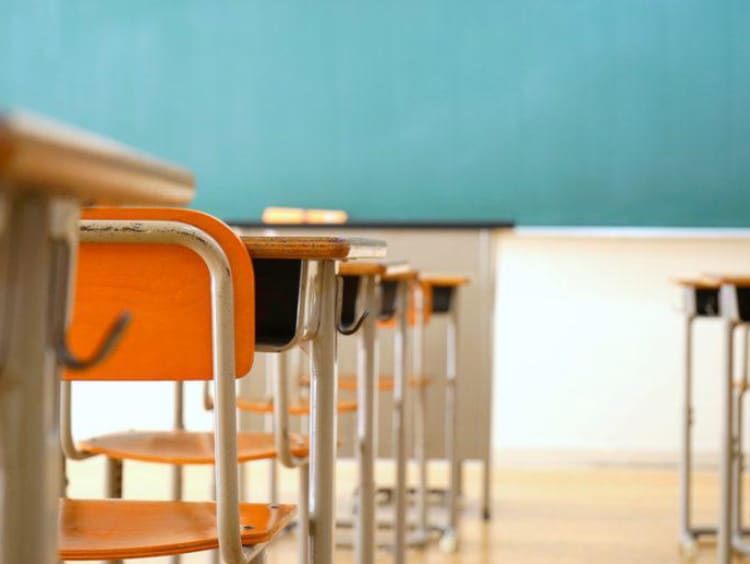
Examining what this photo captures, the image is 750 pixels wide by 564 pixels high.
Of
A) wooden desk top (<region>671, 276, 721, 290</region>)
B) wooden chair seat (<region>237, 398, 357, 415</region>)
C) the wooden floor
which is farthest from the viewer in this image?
the wooden floor

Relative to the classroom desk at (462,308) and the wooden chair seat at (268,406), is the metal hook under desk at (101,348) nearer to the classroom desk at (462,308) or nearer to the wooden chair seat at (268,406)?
the wooden chair seat at (268,406)

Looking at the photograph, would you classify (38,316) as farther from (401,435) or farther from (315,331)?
(401,435)

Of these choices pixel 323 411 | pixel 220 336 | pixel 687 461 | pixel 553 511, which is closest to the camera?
pixel 220 336

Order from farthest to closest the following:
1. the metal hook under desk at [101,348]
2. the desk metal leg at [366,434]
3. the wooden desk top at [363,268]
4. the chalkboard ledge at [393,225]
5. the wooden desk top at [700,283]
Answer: the chalkboard ledge at [393,225], the wooden desk top at [700,283], the desk metal leg at [366,434], the wooden desk top at [363,268], the metal hook under desk at [101,348]

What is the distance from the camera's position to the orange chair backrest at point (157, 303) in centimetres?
144

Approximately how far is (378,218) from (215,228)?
435 centimetres

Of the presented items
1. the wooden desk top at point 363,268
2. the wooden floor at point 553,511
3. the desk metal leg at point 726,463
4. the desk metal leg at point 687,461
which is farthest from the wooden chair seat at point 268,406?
the desk metal leg at point 687,461

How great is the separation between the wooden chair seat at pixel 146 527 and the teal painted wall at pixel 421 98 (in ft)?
13.6

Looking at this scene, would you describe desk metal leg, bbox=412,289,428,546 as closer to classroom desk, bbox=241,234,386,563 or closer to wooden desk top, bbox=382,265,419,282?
wooden desk top, bbox=382,265,419,282

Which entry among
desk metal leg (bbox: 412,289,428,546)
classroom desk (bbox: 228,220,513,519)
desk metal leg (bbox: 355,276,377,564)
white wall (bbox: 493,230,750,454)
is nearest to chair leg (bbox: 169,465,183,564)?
desk metal leg (bbox: 355,276,377,564)

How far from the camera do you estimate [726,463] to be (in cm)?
334

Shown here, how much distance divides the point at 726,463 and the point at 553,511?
1.30 m

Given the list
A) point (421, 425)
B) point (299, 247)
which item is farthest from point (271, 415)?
point (299, 247)

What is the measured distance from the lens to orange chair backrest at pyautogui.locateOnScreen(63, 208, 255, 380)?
144 centimetres
